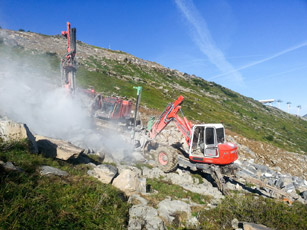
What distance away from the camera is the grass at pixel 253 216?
5.02m

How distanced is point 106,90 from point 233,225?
101ft

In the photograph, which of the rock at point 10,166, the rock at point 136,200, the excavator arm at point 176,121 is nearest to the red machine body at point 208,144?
the excavator arm at point 176,121

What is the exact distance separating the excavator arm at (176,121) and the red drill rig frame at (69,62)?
725cm

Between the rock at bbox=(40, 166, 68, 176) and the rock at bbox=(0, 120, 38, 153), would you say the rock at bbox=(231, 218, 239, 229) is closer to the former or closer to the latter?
the rock at bbox=(40, 166, 68, 176)

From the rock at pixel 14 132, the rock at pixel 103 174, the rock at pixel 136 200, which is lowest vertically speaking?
the rock at pixel 136 200

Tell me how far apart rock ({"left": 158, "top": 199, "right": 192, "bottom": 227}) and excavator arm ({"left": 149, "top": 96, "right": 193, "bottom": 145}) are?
5250 millimetres

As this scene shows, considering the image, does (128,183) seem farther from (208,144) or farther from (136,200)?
(208,144)

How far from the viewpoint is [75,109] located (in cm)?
1548

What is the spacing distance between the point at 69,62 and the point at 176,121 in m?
8.93

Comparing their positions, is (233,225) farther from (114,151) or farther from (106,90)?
(106,90)

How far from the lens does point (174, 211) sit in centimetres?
581

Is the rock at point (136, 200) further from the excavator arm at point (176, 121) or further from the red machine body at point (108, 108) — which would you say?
the red machine body at point (108, 108)

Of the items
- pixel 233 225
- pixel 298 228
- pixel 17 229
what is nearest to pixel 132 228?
pixel 17 229

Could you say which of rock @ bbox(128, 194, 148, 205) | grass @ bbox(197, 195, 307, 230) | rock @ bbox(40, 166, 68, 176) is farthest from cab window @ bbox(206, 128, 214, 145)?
rock @ bbox(40, 166, 68, 176)
